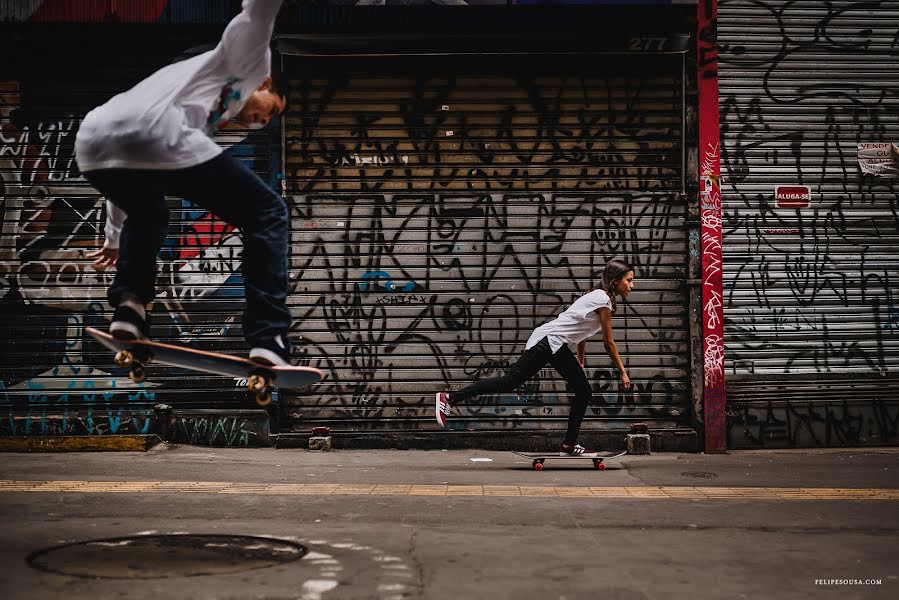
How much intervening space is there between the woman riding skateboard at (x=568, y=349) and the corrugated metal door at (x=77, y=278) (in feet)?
10.5

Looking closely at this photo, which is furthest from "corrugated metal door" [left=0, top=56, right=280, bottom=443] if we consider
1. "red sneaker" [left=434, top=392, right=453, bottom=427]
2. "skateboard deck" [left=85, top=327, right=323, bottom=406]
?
"skateboard deck" [left=85, top=327, right=323, bottom=406]

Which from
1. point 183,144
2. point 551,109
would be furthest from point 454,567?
point 551,109

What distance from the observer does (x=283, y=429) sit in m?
11.0

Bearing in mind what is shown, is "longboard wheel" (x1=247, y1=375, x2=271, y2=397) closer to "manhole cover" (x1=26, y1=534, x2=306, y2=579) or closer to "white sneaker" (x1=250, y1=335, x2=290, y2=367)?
"white sneaker" (x1=250, y1=335, x2=290, y2=367)

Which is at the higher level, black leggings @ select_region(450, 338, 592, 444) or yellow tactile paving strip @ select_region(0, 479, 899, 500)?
black leggings @ select_region(450, 338, 592, 444)

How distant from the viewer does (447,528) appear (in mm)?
5992

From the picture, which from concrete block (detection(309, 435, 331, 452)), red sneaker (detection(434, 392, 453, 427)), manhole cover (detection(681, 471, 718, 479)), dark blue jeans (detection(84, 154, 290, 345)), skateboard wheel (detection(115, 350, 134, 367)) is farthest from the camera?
concrete block (detection(309, 435, 331, 452))

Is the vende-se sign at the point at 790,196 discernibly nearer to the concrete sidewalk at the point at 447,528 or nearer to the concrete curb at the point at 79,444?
the concrete sidewalk at the point at 447,528

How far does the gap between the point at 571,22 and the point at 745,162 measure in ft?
8.42

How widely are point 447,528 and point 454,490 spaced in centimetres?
176

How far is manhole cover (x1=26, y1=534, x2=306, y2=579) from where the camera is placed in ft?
15.2

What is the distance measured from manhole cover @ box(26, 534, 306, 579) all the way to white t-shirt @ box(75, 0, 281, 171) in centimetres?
199

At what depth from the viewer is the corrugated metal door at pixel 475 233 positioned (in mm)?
11016

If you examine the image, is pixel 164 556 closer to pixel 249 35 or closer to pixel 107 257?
pixel 107 257
